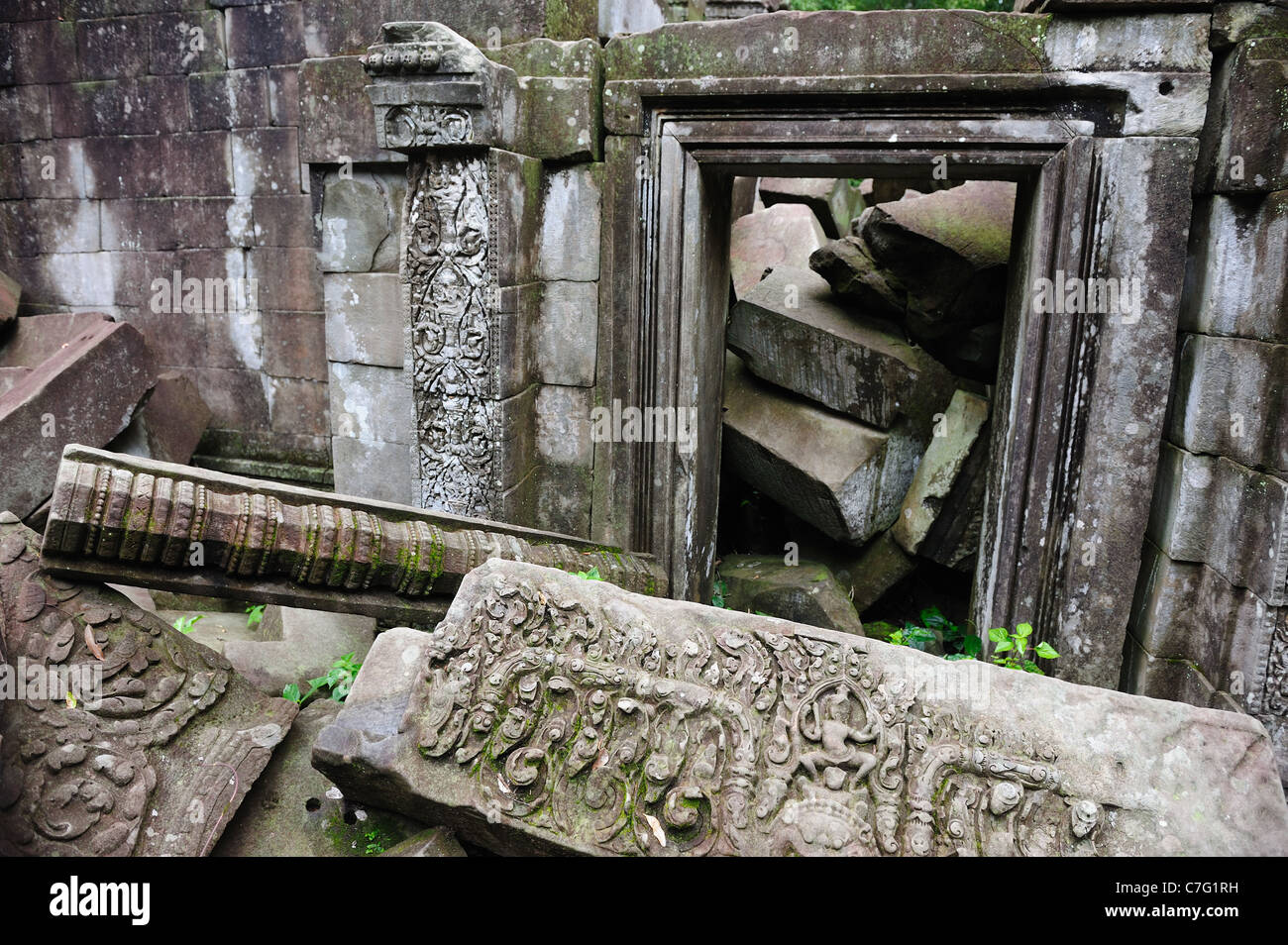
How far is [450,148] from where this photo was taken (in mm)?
3447

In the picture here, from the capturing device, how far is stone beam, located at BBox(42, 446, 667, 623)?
2834 mm

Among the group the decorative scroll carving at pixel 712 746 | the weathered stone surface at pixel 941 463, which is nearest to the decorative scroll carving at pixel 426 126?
the decorative scroll carving at pixel 712 746

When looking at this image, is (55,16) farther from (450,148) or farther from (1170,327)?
(1170,327)

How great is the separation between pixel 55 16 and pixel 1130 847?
23.4 feet

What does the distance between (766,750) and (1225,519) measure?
201 centimetres

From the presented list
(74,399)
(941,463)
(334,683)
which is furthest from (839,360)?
(74,399)

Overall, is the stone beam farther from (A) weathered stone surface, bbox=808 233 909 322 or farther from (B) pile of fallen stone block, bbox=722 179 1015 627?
(A) weathered stone surface, bbox=808 233 909 322

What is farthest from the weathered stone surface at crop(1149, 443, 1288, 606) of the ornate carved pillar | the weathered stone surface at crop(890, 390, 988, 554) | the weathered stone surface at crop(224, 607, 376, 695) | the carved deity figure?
the weathered stone surface at crop(224, 607, 376, 695)

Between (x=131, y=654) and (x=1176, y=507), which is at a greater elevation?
(x=1176, y=507)

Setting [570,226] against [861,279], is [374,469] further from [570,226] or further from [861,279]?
[861,279]

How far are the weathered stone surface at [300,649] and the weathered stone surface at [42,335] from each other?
2500 millimetres

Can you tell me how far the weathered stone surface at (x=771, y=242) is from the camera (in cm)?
577

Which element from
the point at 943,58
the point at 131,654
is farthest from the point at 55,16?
the point at 943,58

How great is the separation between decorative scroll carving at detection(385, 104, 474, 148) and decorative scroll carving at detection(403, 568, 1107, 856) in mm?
1859
